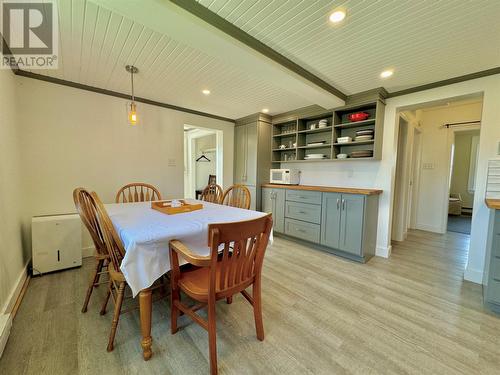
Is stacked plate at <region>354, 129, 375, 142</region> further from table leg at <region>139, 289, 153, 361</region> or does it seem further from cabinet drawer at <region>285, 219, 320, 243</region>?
table leg at <region>139, 289, 153, 361</region>

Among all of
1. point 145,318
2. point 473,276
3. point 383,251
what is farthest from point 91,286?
point 473,276

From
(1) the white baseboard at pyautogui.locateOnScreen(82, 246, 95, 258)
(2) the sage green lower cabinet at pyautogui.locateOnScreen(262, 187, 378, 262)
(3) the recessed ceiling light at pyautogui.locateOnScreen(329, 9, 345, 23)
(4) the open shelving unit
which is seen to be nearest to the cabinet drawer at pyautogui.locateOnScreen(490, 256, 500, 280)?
(2) the sage green lower cabinet at pyautogui.locateOnScreen(262, 187, 378, 262)

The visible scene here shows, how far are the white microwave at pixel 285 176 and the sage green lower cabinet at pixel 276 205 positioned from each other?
8.1 inches

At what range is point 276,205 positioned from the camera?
363 cm

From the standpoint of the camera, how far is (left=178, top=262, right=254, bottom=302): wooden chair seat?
47.4 inches

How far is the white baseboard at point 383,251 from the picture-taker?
2912 millimetres

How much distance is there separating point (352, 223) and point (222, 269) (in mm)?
2130

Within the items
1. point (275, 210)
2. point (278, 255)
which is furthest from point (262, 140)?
point (278, 255)

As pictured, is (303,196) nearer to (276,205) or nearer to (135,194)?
(276,205)

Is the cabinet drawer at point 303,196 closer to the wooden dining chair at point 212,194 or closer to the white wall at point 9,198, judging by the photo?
the wooden dining chair at point 212,194

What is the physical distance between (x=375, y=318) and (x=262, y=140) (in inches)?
121

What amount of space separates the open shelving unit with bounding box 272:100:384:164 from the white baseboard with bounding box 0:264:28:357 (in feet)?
11.8

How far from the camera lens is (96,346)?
1327 mm

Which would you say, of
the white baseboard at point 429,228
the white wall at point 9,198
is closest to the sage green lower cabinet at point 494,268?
the white baseboard at point 429,228
